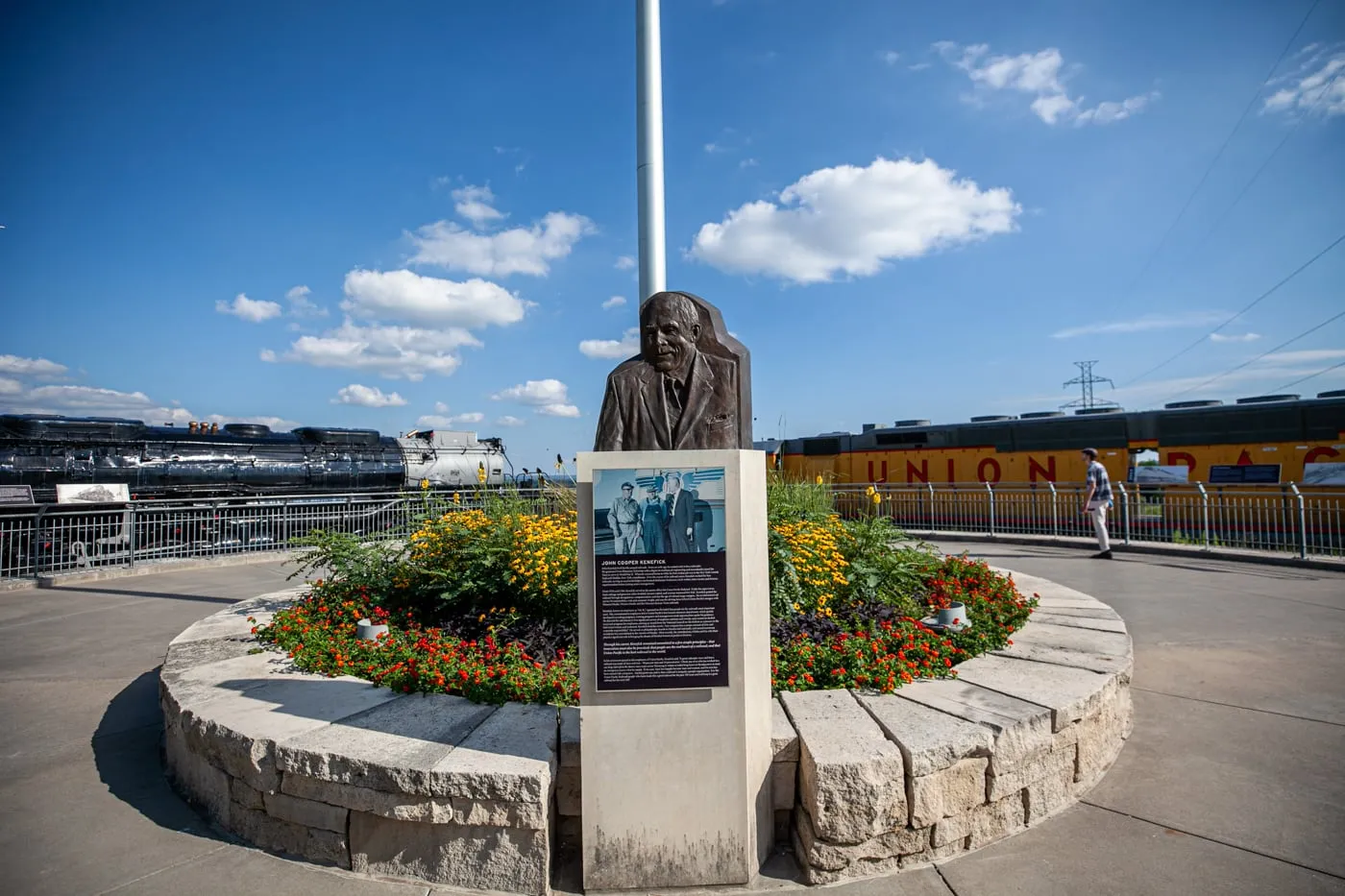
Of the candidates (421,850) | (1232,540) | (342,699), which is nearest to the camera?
(421,850)

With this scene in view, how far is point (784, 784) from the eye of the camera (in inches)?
131

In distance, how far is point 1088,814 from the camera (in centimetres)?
353

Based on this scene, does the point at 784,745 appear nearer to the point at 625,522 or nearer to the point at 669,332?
the point at 625,522

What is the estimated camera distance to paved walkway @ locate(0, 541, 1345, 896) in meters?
3.02

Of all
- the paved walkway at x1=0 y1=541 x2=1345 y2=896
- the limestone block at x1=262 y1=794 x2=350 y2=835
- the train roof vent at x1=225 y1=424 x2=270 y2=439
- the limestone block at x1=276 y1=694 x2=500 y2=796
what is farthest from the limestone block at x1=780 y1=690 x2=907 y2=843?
the train roof vent at x1=225 y1=424 x2=270 y2=439

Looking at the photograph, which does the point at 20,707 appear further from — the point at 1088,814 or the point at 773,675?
the point at 1088,814

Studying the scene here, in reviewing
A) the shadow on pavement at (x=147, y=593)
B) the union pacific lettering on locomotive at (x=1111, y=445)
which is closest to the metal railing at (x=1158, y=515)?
the union pacific lettering on locomotive at (x=1111, y=445)

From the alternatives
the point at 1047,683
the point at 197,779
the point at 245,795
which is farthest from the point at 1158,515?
the point at 197,779

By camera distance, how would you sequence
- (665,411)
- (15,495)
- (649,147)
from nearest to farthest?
(665,411) < (649,147) < (15,495)

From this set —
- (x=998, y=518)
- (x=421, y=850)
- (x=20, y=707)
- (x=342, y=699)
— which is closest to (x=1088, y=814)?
(x=421, y=850)

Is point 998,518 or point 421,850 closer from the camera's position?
point 421,850

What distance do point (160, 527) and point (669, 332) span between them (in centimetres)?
1396

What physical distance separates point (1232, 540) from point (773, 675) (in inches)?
504

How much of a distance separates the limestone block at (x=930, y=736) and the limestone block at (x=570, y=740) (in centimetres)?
150
